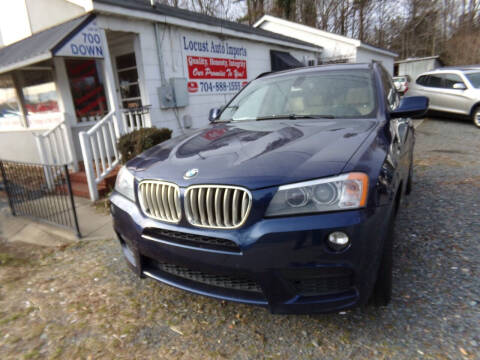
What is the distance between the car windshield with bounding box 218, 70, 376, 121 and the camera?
2746 mm

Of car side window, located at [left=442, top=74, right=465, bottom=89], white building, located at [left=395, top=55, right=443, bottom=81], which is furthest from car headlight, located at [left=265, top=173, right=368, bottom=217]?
white building, located at [left=395, top=55, right=443, bottom=81]

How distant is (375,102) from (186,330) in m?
2.27

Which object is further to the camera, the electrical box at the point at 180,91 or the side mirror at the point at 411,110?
the electrical box at the point at 180,91

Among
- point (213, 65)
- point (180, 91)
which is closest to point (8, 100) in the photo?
point (180, 91)

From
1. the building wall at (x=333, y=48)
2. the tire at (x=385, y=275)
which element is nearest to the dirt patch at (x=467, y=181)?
the tire at (x=385, y=275)

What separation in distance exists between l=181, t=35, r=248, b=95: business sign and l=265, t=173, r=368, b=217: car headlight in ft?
23.3

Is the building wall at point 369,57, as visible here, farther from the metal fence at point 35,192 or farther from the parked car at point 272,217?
the parked car at point 272,217

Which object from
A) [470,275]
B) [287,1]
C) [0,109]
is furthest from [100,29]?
[287,1]

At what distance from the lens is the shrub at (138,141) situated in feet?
16.6

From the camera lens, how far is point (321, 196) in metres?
1.66

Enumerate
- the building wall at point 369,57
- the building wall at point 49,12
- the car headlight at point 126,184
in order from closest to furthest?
the car headlight at point 126,184 → the building wall at point 49,12 → the building wall at point 369,57

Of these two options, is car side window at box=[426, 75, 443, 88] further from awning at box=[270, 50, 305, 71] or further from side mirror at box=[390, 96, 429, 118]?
side mirror at box=[390, 96, 429, 118]

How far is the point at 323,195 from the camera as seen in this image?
1661mm

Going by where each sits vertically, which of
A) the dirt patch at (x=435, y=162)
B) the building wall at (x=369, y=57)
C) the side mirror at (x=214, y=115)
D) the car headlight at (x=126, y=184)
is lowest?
the dirt patch at (x=435, y=162)
